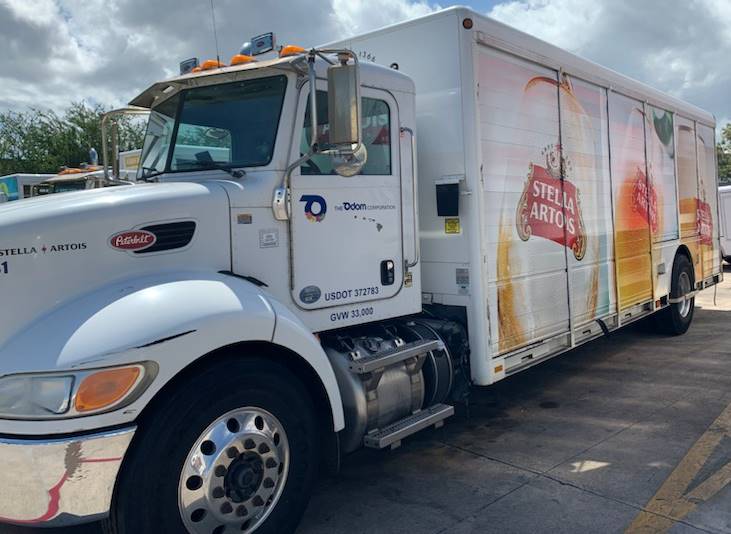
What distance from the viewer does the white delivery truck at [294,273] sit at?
2.77 m

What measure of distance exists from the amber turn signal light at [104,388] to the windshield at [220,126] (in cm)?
151

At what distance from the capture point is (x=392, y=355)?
13.5ft

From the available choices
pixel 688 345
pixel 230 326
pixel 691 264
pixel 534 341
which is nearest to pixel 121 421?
pixel 230 326

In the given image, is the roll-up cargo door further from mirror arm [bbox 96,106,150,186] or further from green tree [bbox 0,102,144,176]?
green tree [bbox 0,102,144,176]

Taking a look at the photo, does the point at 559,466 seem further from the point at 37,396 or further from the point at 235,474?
the point at 37,396

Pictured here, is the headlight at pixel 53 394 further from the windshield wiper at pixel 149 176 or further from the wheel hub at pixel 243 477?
the windshield wiper at pixel 149 176

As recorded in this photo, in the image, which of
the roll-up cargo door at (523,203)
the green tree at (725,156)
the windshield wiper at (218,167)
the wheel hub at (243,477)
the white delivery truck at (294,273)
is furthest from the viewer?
the green tree at (725,156)

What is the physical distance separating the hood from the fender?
78 mm

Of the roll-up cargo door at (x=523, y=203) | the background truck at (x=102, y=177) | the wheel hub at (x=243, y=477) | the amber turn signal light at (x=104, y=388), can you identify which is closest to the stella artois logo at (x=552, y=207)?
the roll-up cargo door at (x=523, y=203)

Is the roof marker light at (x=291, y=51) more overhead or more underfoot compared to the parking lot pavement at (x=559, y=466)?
more overhead

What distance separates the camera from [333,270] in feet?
13.1

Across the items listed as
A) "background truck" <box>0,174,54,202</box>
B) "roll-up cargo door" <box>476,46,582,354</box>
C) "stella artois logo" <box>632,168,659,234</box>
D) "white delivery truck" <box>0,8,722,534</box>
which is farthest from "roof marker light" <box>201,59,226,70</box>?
"background truck" <box>0,174,54,202</box>

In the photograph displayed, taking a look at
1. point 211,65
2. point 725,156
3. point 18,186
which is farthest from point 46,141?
point 725,156

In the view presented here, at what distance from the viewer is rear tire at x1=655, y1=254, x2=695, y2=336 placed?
8492mm
